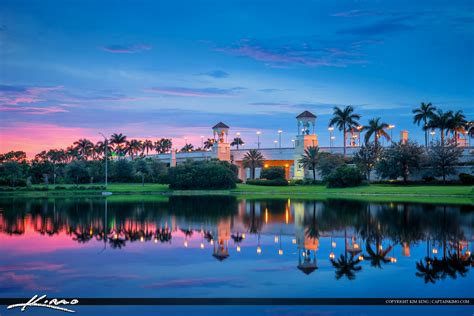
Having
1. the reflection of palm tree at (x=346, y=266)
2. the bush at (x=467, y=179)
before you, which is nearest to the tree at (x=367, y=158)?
the bush at (x=467, y=179)

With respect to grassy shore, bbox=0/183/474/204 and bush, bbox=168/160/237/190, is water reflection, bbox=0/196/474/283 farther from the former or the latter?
bush, bbox=168/160/237/190

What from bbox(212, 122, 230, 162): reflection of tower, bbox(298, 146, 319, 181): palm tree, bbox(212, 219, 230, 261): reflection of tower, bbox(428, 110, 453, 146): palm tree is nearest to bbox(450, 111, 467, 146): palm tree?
bbox(428, 110, 453, 146): palm tree

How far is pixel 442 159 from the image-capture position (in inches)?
2867

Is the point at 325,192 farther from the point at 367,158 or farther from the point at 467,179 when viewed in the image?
the point at 467,179

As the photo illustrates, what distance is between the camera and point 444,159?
239 ft

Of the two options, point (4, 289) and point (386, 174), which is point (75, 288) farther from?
point (386, 174)

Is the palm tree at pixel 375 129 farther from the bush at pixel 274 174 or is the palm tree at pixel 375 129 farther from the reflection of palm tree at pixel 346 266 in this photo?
the reflection of palm tree at pixel 346 266

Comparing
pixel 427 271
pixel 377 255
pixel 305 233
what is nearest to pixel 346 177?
pixel 305 233

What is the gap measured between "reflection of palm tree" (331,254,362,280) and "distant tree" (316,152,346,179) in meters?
63.8

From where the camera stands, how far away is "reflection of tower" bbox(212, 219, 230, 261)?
1991 cm

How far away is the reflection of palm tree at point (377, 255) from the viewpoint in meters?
17.9

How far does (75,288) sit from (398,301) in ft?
28.0

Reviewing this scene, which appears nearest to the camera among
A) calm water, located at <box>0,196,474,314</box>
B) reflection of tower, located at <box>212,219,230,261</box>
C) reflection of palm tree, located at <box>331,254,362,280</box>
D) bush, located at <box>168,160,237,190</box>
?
calm water, located at <box>0,196,474,314</box>

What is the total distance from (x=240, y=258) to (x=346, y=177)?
56987mm
